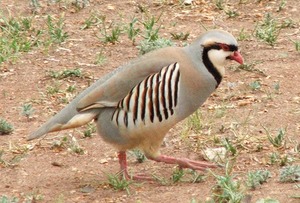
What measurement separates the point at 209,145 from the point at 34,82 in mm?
1948

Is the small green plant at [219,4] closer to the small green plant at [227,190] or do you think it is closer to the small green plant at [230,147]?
the small green plant at [230,147]

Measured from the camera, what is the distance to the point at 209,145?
6.84m

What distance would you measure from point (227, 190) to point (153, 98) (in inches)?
32.9

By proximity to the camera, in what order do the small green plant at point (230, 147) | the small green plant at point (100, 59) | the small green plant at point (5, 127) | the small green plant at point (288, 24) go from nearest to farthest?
1. the small green plant at point (230, 147)
2. the small green plant at point (5, 127)
3. the small green plant at point (100, 59)
4. the small green plant at point (288, 24)

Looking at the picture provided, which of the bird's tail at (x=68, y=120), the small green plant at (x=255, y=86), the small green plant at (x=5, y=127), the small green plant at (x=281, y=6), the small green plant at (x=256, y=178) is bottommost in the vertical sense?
the small green plant at (x=5, y=127)

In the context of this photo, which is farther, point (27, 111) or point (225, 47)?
point (27, 111)

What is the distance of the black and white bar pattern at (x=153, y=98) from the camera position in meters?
6.12

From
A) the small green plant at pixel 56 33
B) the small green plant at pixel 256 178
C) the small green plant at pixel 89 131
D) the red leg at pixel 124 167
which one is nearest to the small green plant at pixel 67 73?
the small green plant at pixel 56 33

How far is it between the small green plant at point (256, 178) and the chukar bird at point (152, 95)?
1.63ft

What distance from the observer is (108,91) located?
244 inches

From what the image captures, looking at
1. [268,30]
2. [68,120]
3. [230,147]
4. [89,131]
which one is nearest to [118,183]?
[68,120]

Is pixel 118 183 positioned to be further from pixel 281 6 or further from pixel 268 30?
pixel 281 6

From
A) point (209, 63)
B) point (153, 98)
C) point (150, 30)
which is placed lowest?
point (150, 30)

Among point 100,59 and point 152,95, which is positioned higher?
point 152,95
